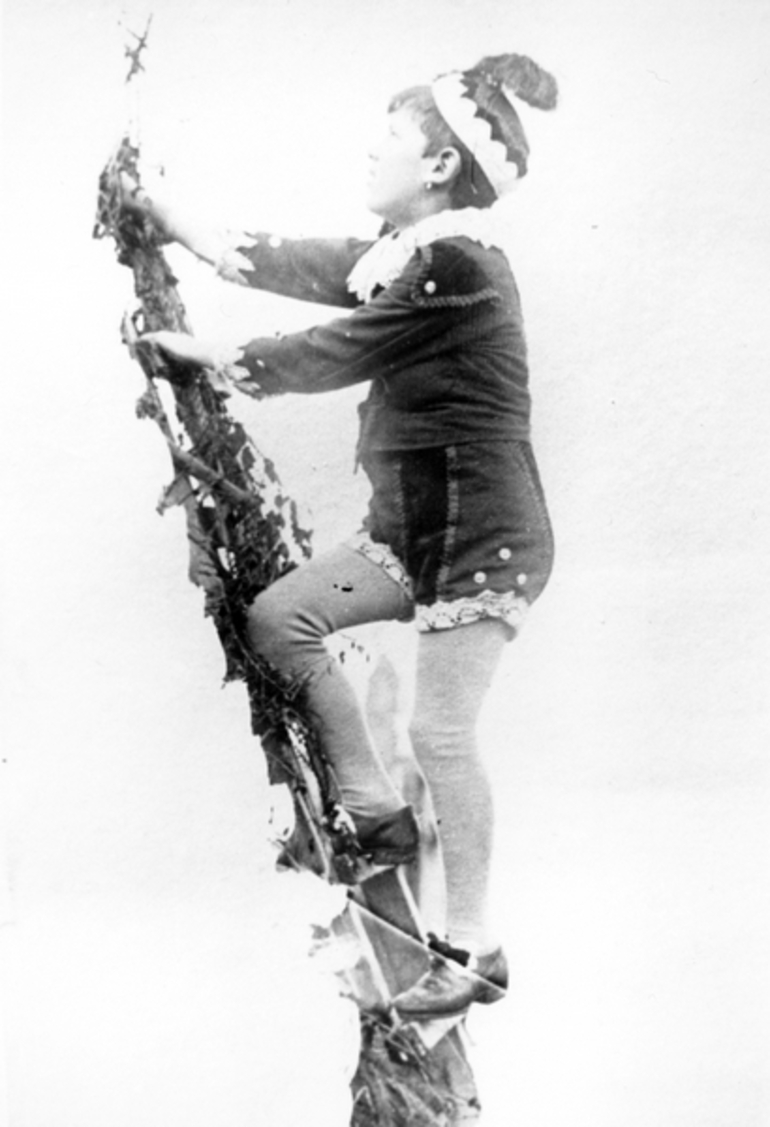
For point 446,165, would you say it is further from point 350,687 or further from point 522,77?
point 350,687

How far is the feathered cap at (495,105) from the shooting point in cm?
80

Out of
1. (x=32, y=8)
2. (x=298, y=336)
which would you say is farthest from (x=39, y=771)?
(x=32, y=8)

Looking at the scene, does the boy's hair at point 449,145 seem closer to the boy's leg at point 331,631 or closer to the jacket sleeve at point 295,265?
the jacket sleeve at point 295,265

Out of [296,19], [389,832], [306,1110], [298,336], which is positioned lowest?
[306,1110]

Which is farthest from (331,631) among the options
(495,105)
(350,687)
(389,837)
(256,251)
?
(495,105)

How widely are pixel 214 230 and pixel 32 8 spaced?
19 centimetres

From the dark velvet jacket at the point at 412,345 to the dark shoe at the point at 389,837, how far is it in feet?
0.83

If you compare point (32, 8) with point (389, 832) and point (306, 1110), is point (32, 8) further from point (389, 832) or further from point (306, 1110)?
point (306, 1110)

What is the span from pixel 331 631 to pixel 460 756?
0.12m

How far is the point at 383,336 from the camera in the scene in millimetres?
791

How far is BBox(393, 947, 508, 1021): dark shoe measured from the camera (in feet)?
2.78

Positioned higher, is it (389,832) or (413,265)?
(413,265)

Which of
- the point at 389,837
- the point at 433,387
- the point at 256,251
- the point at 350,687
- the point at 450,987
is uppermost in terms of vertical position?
the point at 256,251

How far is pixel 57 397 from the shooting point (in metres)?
0.83
